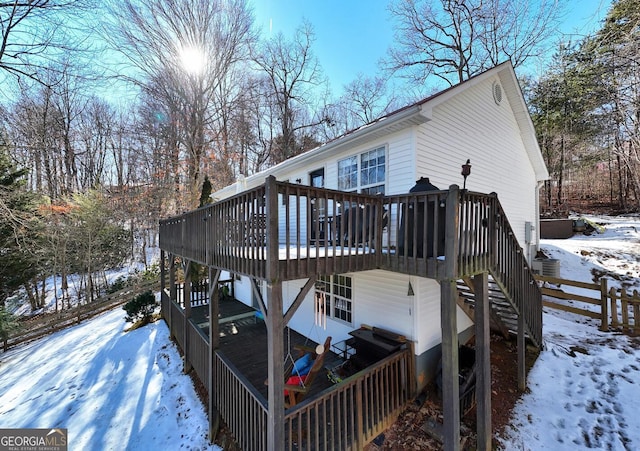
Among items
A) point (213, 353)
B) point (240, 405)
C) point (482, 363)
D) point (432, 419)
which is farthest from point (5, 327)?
point (482, 363)

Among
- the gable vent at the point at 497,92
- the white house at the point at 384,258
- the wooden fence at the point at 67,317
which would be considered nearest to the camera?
the white house at the point at 384,258

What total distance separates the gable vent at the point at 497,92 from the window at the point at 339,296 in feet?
22.4

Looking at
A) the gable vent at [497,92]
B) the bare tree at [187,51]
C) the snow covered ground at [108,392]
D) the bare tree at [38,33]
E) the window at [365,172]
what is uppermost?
the bare tree at [187,51]

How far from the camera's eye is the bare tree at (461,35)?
14.4 m

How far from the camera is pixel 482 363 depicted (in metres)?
4.07

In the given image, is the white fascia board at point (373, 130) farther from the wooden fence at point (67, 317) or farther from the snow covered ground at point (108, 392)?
the wooden fence at point (67, 317)

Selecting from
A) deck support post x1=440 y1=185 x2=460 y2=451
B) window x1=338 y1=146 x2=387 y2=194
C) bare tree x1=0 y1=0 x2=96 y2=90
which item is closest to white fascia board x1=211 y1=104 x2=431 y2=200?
window x1=338 y1=146 x2=387 y2=194

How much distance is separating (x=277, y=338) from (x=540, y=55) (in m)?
20.7

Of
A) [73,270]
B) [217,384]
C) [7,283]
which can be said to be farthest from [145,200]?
[217,384]

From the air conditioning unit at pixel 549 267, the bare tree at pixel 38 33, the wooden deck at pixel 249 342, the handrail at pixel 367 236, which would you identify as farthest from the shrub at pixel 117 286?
the air conditioning unit at pixel 549 267

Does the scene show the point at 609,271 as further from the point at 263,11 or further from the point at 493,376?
the point at 263,11

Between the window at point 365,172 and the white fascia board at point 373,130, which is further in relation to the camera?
the window at point 365,172

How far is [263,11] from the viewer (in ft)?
48.0

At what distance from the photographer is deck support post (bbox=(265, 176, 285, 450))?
2.98m
